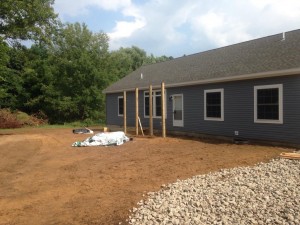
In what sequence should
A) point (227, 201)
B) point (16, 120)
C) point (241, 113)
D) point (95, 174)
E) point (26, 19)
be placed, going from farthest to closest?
point (16, 120) < point (26, 19) < point (241, 113) < point (95, 174) < point (227, 201)

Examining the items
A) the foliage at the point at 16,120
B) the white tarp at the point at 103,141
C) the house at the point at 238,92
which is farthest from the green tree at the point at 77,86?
the white tarp at the point at 103,141

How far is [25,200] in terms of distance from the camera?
6.36 m

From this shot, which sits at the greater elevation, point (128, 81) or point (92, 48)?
point (92, 48)

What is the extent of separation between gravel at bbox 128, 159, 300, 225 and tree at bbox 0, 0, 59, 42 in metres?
19.0

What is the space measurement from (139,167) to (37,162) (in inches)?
147

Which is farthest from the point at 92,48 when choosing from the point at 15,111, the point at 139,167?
the point at 139,167

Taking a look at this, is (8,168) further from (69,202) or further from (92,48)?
(92,48)

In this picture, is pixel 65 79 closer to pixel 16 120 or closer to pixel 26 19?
pixel 16 120

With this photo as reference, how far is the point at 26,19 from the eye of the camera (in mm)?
22422

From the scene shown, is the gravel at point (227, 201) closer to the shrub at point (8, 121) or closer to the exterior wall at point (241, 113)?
the exterior wall at point (241, 113)

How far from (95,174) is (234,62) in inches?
361

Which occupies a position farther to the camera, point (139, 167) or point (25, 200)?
point (139, 167)

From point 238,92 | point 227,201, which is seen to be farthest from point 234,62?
point 227,201

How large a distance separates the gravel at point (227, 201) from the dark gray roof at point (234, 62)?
5.70 metres
